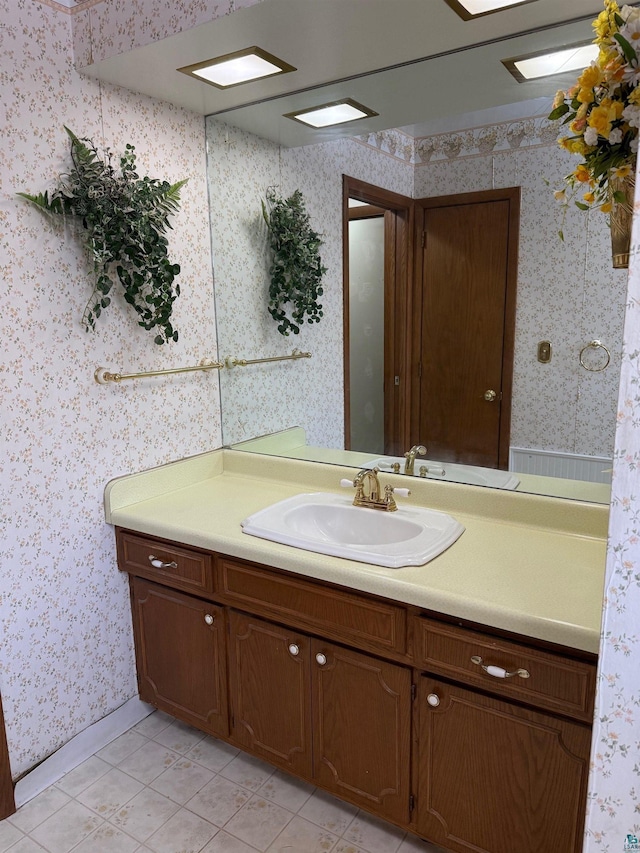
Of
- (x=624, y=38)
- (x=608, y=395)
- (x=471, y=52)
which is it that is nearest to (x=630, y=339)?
(x=624, y=38)

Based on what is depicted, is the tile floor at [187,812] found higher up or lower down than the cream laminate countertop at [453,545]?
lower down

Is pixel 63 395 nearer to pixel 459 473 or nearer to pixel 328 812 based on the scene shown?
pixel 459 473

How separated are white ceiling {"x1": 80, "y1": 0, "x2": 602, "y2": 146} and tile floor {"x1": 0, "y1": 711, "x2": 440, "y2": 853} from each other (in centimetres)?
215

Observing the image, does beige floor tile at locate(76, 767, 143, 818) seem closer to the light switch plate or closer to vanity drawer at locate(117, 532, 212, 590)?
vanity drawer at locate(117, 532, 212, 590)

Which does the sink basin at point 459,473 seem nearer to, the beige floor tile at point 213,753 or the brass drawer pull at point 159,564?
the brass drawer pull at point 159,564

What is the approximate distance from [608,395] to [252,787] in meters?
1.65

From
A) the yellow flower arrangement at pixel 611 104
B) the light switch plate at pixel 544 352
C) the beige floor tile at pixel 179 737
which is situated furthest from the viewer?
the beige floor tile at pixel 179 737

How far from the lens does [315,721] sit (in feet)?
5.65

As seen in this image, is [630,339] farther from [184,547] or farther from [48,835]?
[48,835]

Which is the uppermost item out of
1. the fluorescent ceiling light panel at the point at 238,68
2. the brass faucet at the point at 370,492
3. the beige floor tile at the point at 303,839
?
the fluorescent ceiling light panel at the point at 238,68

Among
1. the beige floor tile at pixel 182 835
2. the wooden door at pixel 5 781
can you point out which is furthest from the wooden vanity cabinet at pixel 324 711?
the wooden door at pixel 5 781

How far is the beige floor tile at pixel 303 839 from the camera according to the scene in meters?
1.70

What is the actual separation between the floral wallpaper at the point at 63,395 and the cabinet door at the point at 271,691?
54cm

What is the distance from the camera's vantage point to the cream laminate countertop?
133cm
